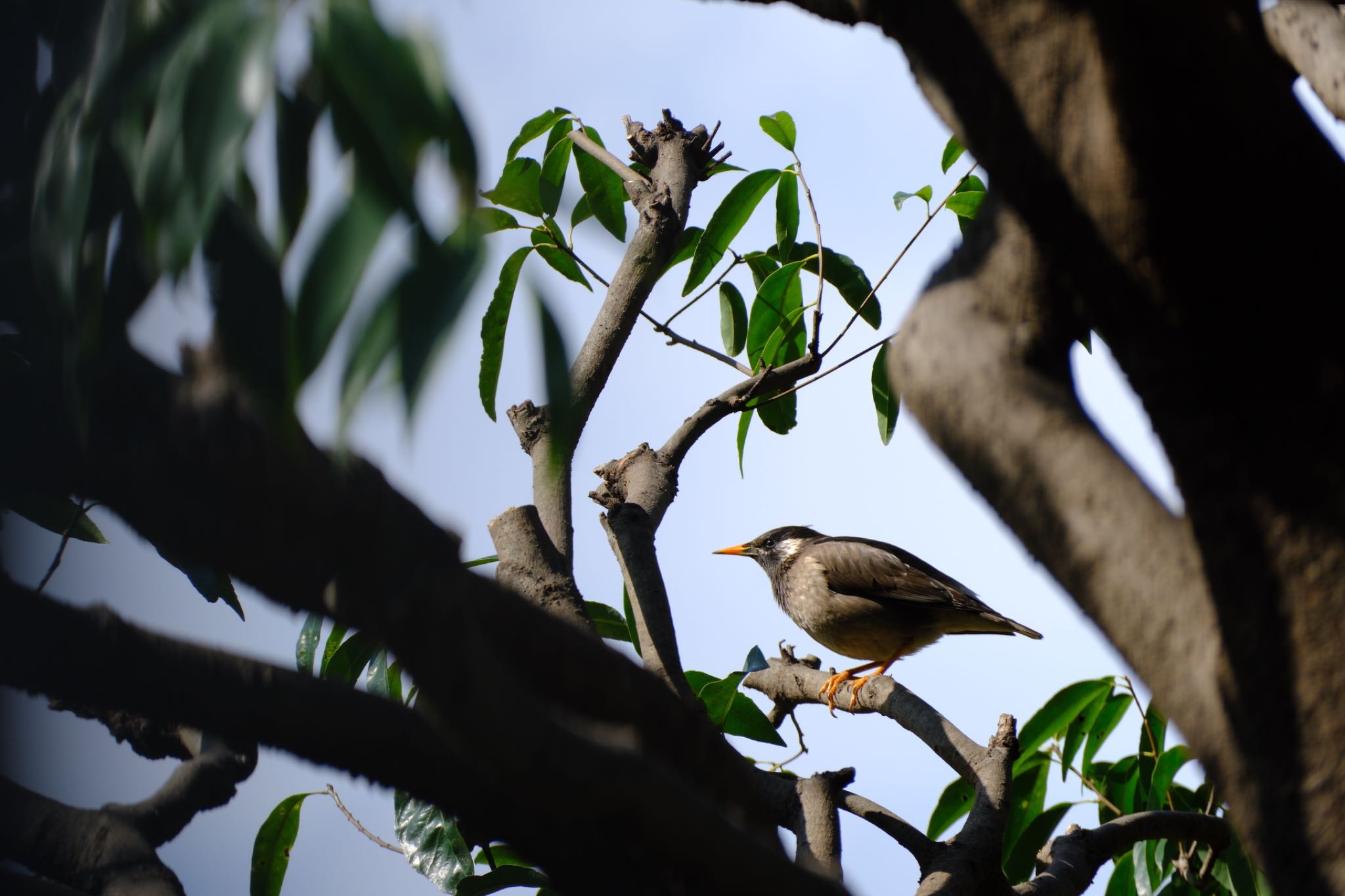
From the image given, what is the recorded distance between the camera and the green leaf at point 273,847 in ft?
6.00

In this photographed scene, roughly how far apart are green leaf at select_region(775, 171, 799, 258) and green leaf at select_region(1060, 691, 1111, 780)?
129cm

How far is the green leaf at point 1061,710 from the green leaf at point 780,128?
142cm

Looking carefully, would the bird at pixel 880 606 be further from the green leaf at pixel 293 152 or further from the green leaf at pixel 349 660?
the green leaf at pixel 293 152

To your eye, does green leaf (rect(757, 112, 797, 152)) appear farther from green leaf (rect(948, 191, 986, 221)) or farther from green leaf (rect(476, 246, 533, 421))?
green leaf (rect(476, 246, 533, 421))

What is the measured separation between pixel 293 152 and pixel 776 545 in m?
3.86

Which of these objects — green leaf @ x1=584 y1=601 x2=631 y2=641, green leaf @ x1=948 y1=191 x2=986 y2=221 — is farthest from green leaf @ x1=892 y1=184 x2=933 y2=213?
green leaf @ x1=584 y1=601 x2=631 y2=641

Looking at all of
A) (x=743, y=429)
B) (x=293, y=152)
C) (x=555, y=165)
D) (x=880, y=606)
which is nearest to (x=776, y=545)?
(x=880, y=606)

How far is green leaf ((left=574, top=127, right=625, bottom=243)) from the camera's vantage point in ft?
7.36

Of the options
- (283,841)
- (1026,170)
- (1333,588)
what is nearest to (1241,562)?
(1333,588)

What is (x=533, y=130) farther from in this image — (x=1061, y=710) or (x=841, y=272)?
(x=1061, y=710)

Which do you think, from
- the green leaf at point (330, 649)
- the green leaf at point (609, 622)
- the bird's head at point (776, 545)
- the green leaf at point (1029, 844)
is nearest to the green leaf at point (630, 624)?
the green leaf at point (609, 622)

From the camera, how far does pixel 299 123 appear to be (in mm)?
553

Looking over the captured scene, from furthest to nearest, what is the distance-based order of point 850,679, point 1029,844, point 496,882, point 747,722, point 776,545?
point 776,545 < point 850,679 < point 1029,844 < point 747,722 < point 496,882

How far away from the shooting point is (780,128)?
2.35 meters
